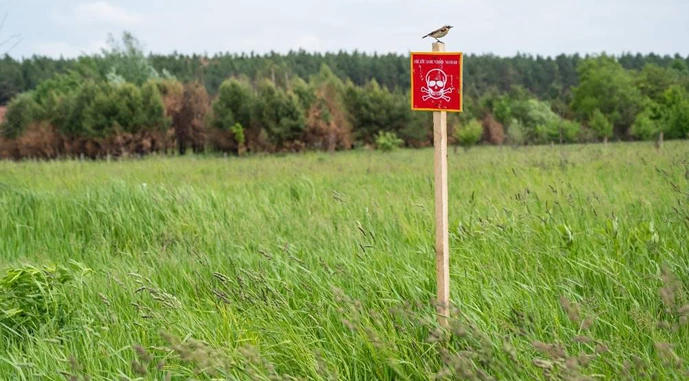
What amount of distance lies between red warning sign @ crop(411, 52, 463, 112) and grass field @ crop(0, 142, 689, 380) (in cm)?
108

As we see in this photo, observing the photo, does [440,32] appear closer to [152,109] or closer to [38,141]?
[152,109]

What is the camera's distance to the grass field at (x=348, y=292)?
8.79 feet

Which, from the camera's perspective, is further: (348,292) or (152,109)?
(152,109)

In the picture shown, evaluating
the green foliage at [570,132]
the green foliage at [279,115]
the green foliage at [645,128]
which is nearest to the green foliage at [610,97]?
the green foliage at [645,128]

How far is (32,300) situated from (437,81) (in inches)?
112

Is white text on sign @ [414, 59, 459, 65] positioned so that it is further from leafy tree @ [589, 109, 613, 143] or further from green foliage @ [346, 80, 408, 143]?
leafy tree @ [589, 109, 613, 143]

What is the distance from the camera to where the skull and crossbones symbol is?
3230 millimetres

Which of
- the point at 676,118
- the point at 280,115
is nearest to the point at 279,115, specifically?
the point at 280,115

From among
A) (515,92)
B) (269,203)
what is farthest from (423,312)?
(515,92)

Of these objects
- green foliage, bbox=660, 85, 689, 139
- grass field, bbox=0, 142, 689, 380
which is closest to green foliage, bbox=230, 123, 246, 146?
green foliage, bbox=660, 85, 689, 139

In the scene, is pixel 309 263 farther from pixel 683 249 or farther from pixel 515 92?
Answer: pixel 515 92

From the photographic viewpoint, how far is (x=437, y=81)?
3262 mm

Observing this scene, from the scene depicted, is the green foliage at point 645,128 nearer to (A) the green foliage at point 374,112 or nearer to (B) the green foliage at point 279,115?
(A) the green foliage at point 374,112

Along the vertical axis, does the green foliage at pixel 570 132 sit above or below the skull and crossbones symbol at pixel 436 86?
below
